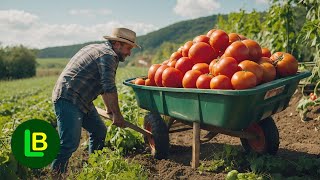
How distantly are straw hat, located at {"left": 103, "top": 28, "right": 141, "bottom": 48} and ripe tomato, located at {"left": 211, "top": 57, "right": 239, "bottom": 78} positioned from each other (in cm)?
120

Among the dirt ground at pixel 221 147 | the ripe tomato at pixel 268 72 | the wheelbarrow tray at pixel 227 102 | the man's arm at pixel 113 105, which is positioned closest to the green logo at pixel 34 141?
the man's arm at pixel 113 105

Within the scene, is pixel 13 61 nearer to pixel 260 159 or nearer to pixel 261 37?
pixel 261 37

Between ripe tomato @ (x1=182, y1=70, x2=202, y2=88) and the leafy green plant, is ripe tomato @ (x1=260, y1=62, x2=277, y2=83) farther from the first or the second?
the leafy green plant

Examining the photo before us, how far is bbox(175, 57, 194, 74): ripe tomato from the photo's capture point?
167 inches

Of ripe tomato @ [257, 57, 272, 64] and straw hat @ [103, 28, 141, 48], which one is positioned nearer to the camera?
ripe tomato @ [257, 57, 272, 64]

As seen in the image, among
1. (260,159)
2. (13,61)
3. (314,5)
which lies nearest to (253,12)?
(314,5)

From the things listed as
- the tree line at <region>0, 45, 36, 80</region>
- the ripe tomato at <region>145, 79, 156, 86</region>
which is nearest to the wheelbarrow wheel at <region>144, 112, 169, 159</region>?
the ripe tomato at <region>145, 79, 156, 86</region>

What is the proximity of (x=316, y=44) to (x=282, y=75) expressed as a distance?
8.63ft

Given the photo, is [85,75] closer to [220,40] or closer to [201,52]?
[201,52]

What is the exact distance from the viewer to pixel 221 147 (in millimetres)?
5188

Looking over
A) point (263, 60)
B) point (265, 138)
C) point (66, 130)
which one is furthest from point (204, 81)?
point (66, 130)

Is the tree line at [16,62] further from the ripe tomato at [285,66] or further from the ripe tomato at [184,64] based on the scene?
the ripe tomato at [285,66]

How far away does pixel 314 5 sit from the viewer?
6613 mm

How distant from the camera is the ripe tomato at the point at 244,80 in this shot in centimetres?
336
